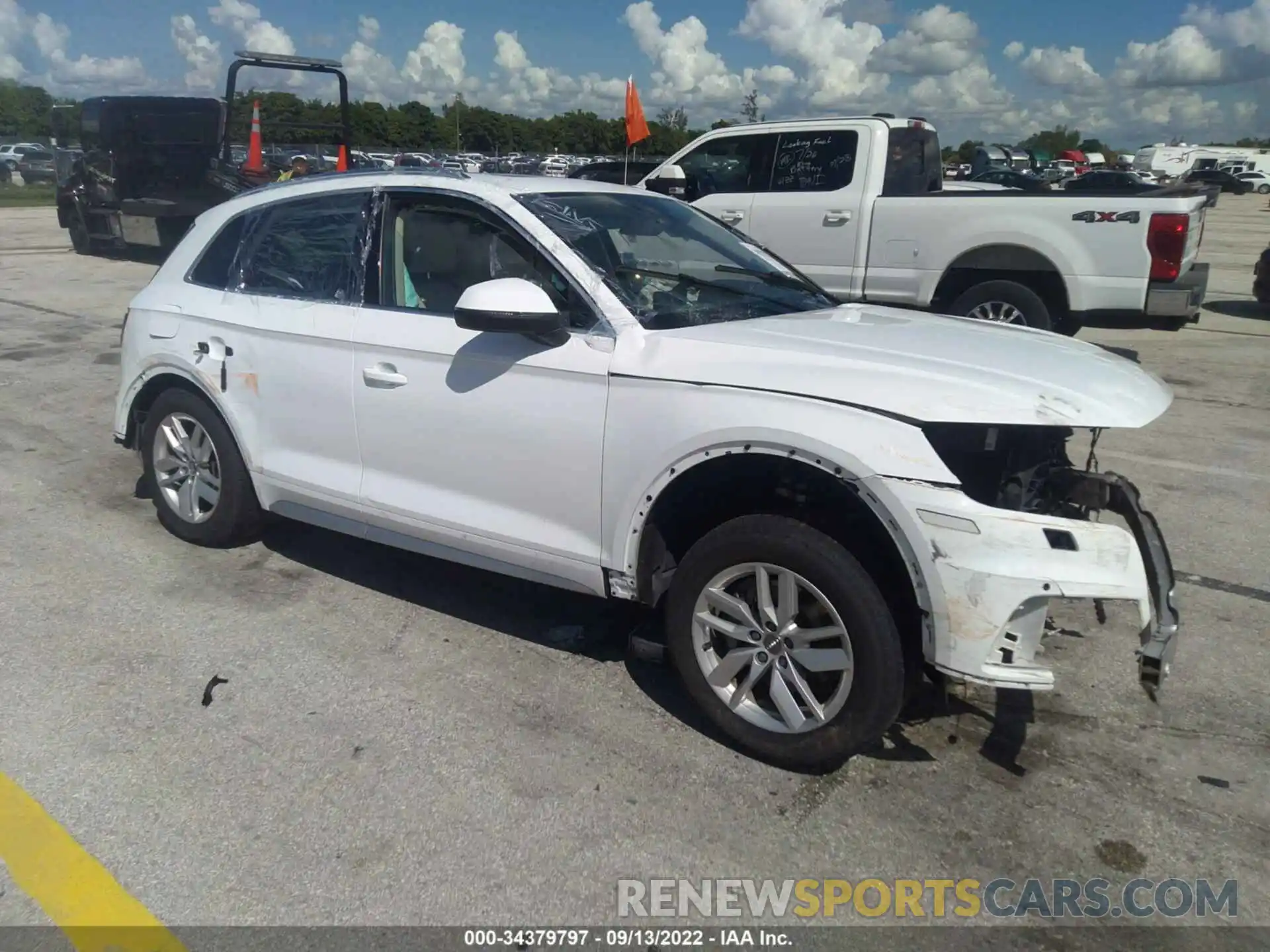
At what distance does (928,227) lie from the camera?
28.9 feet

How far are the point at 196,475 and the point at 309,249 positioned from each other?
51.4 inches

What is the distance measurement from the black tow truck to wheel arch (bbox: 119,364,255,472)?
12.1 meters

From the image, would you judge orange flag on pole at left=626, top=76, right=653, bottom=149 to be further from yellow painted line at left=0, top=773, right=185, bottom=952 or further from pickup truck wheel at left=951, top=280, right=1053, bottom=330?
yellow painted line at left=0, top=773, right=185, bottom=952

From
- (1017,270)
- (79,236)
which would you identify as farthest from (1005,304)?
(79,236)

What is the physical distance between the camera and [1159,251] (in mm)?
7898

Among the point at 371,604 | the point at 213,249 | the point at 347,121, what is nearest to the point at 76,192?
the point at 347,121

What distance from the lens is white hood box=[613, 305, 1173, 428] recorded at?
2.94 m

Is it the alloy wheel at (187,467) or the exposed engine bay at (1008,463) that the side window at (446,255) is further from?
the exposed engine bay at (1008,463)

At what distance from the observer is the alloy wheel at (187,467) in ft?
Answer: 16.0

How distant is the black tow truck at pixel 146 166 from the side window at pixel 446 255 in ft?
43.0

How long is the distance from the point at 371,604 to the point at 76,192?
17.0 m

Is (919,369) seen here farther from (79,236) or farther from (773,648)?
(79,236)

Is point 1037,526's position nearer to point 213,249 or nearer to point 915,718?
point 915,718
